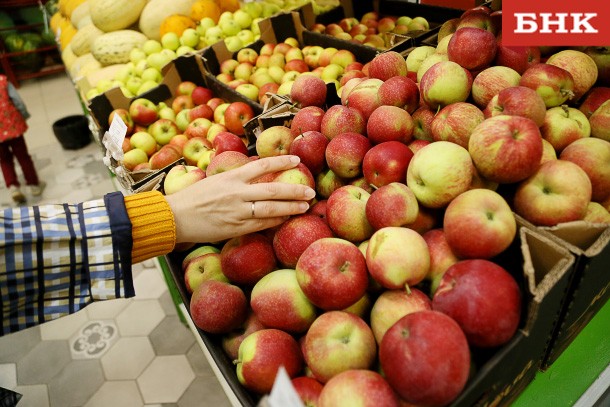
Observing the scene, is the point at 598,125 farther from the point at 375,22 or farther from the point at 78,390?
the point at 78,390

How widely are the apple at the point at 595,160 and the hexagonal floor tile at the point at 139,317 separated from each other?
2431 millimetres

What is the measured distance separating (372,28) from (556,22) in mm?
1705

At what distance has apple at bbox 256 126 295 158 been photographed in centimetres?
144

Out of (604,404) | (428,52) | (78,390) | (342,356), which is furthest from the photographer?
(78,390)

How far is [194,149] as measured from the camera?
6.64 ft

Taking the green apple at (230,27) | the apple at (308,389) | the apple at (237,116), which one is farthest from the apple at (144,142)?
the apple at (308,389)

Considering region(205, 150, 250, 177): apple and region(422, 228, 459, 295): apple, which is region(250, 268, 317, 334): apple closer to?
region(422, 228, 459, 295): apple

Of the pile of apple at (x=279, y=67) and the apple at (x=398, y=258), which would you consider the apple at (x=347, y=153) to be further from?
the pile of apple at (x=279, y=67)

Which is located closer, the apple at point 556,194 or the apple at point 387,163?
the apple at point 556,194

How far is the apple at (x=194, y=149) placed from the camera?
2006mm

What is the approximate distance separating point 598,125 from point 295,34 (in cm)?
211

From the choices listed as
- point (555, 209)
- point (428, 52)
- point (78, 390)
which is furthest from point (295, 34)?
point (78, 390)

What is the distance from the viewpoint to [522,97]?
108cm

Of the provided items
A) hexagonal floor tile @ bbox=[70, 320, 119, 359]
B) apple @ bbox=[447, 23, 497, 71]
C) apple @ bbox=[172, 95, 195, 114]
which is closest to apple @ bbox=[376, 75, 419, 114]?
apple @ bbox=[447, 23, 497, 71]
